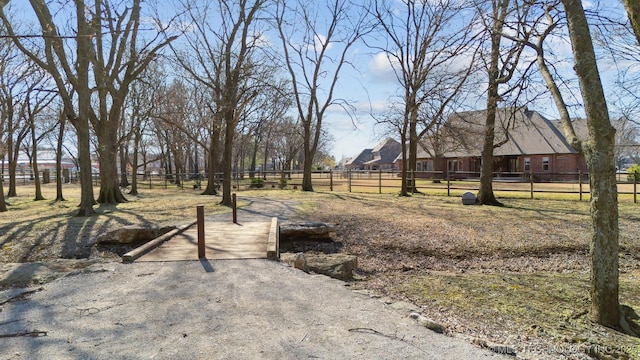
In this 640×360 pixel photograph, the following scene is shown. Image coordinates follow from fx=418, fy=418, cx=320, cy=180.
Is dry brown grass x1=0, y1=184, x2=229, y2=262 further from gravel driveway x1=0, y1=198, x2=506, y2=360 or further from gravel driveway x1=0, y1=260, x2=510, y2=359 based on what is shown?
gravel driveway x1=0, y1=260, x2=510, y2=359

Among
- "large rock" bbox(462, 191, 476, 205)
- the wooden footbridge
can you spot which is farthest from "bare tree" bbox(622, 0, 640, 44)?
"large rock" bbox(462, 191, 476, 205)

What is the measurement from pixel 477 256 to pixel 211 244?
5242 mm

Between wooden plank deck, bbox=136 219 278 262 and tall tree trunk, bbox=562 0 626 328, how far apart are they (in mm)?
4418

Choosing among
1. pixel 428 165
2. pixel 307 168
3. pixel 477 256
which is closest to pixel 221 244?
pixel 477 256

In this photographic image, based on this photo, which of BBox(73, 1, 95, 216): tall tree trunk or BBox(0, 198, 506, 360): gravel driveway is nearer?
BBox(0, 198, 506, 360): gravel driveway

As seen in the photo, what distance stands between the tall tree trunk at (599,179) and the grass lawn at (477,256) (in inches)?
13.1

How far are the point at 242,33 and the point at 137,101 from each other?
14.8 metres

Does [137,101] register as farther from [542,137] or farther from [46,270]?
[542,137]

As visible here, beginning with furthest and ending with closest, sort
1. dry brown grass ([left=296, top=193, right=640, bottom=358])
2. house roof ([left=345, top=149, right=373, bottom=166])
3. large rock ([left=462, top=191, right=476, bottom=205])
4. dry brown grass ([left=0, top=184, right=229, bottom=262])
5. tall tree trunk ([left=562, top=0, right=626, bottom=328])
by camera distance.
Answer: house roof ([left=345, top=149, right=373, bottom=166]) < large rock ([left=462, top=191, right=476, bottom=205]) < dry brown grass ([left=0, top=184, right=229, bottom=262]) < tall tree trunk ([left=562, top=0, right=626, bottom=328]) < dry brown grass ([left=296, top=193, right=640, bottom=358])

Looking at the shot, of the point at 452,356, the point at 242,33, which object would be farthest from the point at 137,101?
the point at 452,356

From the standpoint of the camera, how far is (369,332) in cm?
388

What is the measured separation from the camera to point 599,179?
477cm

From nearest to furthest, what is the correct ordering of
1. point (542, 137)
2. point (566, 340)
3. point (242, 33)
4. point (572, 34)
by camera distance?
point (566, 340) < point (572, 34) < point (242, 33) < point (542, 137)

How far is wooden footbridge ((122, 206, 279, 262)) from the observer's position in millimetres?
6736
